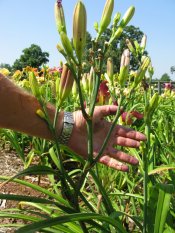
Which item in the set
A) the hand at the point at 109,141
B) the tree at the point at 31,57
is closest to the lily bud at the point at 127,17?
→ the hand at the point at 109,141

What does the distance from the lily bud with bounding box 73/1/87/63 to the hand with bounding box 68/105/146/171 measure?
16.2 inches

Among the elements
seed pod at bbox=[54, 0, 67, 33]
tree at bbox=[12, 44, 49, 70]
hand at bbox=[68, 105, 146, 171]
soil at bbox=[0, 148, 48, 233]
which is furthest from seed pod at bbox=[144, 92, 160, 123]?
tree at bbox=[12, 44, 49, 70]

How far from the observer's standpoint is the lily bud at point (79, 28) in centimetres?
68

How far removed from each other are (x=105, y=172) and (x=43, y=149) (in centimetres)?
71

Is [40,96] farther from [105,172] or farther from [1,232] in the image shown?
[105,172]

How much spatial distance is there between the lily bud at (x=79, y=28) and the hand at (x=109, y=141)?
412 millimetres

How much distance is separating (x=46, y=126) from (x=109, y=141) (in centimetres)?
20

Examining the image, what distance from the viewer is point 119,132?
1099mm

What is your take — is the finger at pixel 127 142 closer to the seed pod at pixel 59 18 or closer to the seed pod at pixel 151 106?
the seed pod at pixel 151 106

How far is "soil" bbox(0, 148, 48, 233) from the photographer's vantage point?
170cm

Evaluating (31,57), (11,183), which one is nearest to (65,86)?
(11,183)

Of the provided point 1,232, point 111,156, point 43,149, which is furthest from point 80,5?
point 43,149

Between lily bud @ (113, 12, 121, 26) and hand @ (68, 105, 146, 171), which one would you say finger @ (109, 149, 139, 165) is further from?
lily bud @ (113, 12, 121, 26)

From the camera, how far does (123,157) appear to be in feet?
3.47
